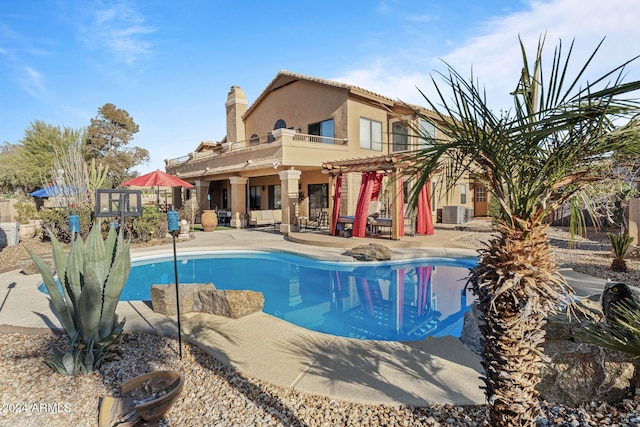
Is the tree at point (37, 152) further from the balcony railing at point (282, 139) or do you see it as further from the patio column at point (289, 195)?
the patio column at point (289, 195)

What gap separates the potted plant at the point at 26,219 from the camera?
48.6 feet

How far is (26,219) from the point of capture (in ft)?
55.8

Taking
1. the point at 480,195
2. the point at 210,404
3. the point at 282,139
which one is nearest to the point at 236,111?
the point at 282,139

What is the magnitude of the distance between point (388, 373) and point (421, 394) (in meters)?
0.53

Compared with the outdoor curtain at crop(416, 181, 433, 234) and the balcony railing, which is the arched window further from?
the outdoor curtain at crop(416, 181, 433, 234)

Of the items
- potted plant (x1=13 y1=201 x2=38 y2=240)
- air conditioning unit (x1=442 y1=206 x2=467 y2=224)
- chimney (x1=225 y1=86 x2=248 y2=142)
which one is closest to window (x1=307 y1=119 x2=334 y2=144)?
chimney (x1=225 y1=86 x2=248 y2=142)

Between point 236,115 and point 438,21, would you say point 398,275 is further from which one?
point 236,115

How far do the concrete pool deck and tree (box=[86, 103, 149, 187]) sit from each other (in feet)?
113

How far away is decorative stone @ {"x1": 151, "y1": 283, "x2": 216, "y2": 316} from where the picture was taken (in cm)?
593

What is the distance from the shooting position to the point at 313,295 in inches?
361

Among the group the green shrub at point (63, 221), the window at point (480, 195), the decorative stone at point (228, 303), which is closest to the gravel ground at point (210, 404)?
the decorative stone at point (228, 303)

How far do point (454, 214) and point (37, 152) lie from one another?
37.6 metres

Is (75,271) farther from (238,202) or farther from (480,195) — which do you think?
(480,195)

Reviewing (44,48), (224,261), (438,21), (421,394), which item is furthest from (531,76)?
(44,48)
